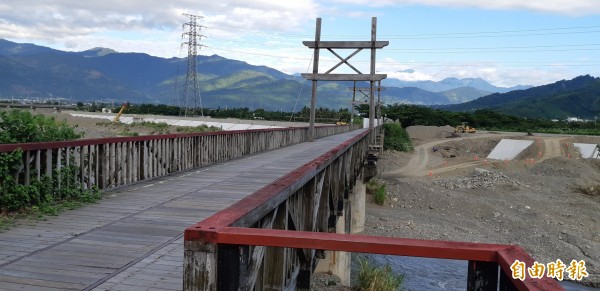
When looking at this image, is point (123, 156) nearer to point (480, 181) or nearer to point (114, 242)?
point (114, 242)

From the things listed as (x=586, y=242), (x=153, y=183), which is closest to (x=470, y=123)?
(x=586, y=242)

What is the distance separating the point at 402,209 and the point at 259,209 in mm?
31565

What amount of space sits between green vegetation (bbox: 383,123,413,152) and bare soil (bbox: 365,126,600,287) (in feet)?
7.70

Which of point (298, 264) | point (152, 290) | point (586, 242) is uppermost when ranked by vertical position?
point (152, 290)

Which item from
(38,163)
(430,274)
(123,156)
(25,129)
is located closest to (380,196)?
(430,274)

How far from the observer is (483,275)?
299 centimetres

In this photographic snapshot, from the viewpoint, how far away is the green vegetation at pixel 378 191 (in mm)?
35938

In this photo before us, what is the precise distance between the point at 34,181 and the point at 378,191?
29.8m

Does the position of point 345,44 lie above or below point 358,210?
above

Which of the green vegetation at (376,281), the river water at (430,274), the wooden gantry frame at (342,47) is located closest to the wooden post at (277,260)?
the green vegetation at (376,281)

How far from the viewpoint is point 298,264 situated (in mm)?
7387

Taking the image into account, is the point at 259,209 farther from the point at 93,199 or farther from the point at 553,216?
the point at 553,216

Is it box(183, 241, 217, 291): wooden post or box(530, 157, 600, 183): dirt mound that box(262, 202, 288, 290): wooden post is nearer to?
box(183, 241, 217, 291): wooden post

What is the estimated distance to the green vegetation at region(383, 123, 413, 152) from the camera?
62434mm
